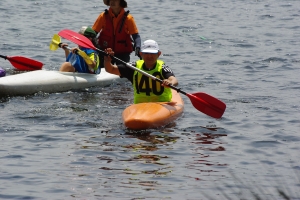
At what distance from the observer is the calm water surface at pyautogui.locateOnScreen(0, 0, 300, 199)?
5.83m

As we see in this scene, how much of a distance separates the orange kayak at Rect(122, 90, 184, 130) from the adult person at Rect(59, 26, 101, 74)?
2.09 m

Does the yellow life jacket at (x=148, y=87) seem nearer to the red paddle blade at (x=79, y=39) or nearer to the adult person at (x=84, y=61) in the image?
the red paddle blade at (x=79, y=39)

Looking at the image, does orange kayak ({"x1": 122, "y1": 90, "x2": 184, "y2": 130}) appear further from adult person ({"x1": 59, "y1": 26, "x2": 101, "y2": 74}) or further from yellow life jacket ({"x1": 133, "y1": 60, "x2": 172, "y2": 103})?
adult person ({"x1": 59, "y1": 26, "x2": 101, "y2": 74})

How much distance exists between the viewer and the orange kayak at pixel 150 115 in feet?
24.9

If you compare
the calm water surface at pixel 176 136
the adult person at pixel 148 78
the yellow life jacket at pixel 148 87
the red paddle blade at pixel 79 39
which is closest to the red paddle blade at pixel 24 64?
the calm water surface at pixel 176 136

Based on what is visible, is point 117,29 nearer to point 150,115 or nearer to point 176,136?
point 150,115

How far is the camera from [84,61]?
1033 centimetres

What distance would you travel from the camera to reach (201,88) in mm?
10742

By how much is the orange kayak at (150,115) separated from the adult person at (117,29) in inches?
93.7

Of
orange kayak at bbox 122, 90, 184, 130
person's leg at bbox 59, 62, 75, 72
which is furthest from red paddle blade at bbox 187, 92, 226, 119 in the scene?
person's leg at bbox 59, 62, 75, 72

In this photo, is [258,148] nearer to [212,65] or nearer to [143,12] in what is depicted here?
[212,65]

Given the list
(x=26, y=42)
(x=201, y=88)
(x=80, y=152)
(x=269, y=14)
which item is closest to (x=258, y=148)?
(x=80, y=152)

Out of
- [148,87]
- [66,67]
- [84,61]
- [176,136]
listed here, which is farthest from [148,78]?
[66,67]

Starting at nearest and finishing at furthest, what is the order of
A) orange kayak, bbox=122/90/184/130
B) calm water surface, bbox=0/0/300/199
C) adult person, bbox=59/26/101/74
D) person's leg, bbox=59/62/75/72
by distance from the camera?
calm water surface, bbox=0/0/300/199 → orange kayak, bbox=122/90/184/130 → adult person, bbox=59/26/101/74 → person's leg, bbox=59/62/75/72
